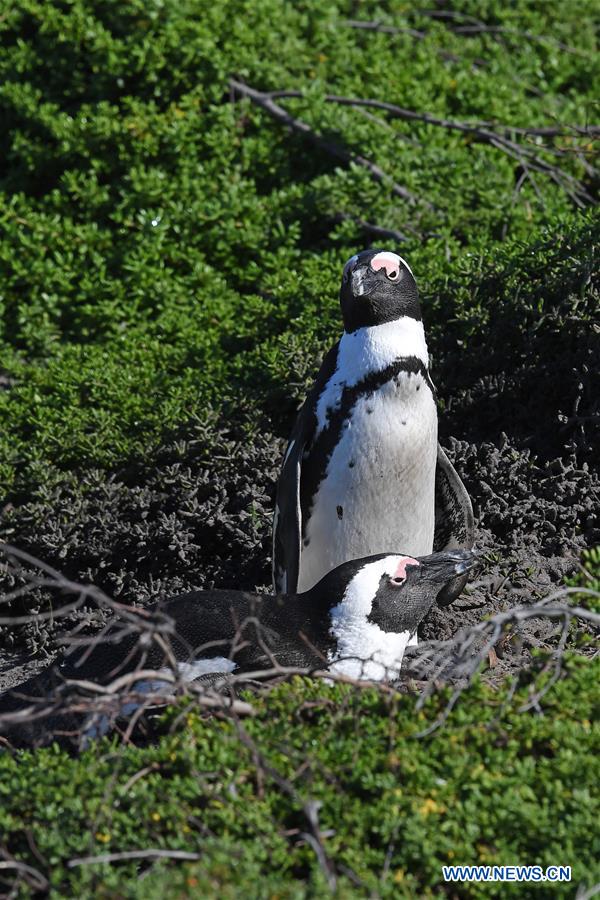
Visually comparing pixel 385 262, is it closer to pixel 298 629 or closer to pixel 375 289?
pixel 375 289

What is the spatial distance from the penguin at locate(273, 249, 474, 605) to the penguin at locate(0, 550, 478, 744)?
520mm

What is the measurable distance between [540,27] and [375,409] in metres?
5.91

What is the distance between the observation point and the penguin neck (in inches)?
195

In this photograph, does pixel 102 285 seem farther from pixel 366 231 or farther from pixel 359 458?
pixel 359 458

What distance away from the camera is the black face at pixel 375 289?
4957 millimetres

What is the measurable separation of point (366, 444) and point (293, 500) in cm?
38

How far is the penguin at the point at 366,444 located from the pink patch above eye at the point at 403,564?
0.50 metres

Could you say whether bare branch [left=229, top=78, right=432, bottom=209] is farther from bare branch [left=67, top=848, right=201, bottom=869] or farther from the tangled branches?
bare branch [left=67, top=848, right=201, bottom=869]

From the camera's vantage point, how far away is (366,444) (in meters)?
4.94

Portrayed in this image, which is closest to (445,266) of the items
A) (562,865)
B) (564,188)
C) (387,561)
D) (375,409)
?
(564,188)

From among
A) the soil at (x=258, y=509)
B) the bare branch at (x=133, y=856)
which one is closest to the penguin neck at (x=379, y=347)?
the soil at (x=258, y=509)

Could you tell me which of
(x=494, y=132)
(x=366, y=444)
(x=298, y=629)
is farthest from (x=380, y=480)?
(x=494, y=132)

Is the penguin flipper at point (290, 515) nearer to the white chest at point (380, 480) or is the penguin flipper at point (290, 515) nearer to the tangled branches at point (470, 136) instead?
the white chest at point (380, 480)

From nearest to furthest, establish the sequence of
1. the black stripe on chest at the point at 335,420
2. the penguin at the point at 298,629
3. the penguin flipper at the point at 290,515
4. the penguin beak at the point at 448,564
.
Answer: the penguin at the point at 298,629, the penguin beak at the point at 448,564, the black stripe on chest at the point at 335,420, the penguin flipper at the point at 290,515
